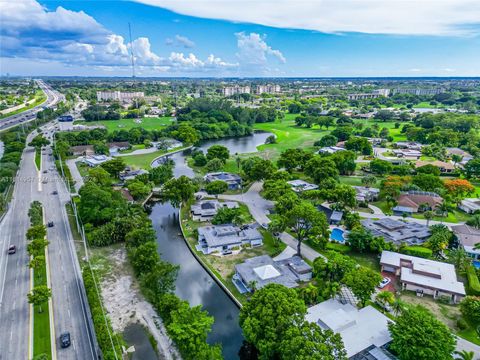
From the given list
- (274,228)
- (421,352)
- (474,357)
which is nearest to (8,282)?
(274,228)

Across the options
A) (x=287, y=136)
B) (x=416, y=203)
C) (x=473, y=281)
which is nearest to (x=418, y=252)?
(x=473, y=281)

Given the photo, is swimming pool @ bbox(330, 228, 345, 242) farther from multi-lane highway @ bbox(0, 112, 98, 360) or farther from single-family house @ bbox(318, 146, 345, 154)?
single-family house @ bbox(318, 146, 345, 154)

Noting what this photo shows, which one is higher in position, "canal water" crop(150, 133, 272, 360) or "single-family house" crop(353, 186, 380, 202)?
"single-family house" crop(353, 186, 380, 202)

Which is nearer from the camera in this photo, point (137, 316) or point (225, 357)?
point (225, 357)

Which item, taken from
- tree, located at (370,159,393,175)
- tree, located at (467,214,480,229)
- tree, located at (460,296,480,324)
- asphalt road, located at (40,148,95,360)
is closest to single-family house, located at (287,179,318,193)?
tree, located at (370,159,393,175)

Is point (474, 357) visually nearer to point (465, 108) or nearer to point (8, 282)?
point (8, 282)

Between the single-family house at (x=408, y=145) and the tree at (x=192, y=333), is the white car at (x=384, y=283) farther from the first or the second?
the single-family house at (x=408, y=145)

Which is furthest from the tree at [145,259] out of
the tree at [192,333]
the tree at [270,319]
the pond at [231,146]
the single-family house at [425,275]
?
the pond at [231,146]
